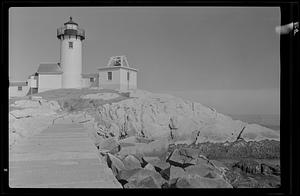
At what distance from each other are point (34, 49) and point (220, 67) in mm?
1336

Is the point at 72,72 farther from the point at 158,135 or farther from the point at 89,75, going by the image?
the point at 158,135

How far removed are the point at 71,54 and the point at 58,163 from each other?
2.58 feet

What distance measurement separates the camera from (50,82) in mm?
2262

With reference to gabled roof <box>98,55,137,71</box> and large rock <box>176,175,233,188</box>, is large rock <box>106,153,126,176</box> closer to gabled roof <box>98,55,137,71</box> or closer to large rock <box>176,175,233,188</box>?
large rock <box>176,175,233,188</box>

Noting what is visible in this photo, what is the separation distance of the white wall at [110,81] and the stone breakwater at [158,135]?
0.12 m

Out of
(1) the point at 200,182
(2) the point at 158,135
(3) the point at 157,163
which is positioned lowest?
(1) the point at 200,182

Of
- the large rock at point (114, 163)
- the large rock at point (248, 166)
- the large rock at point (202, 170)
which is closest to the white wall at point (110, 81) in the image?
the large rock at point (114, 163)

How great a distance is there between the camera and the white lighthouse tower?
7.25 ft

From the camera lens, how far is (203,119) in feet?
7.49

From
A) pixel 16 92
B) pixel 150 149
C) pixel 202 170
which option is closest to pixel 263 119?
pixel 202 170

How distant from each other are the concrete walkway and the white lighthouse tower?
35 centimetres

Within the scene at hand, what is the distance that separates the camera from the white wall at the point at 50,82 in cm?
220

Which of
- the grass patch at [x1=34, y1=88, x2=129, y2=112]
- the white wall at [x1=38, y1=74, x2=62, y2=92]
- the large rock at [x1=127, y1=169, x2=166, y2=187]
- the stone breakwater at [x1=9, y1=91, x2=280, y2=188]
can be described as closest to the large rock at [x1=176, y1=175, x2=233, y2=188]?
the stone breakwater at [x1=9, y1=91, x2=280, y2=188]
